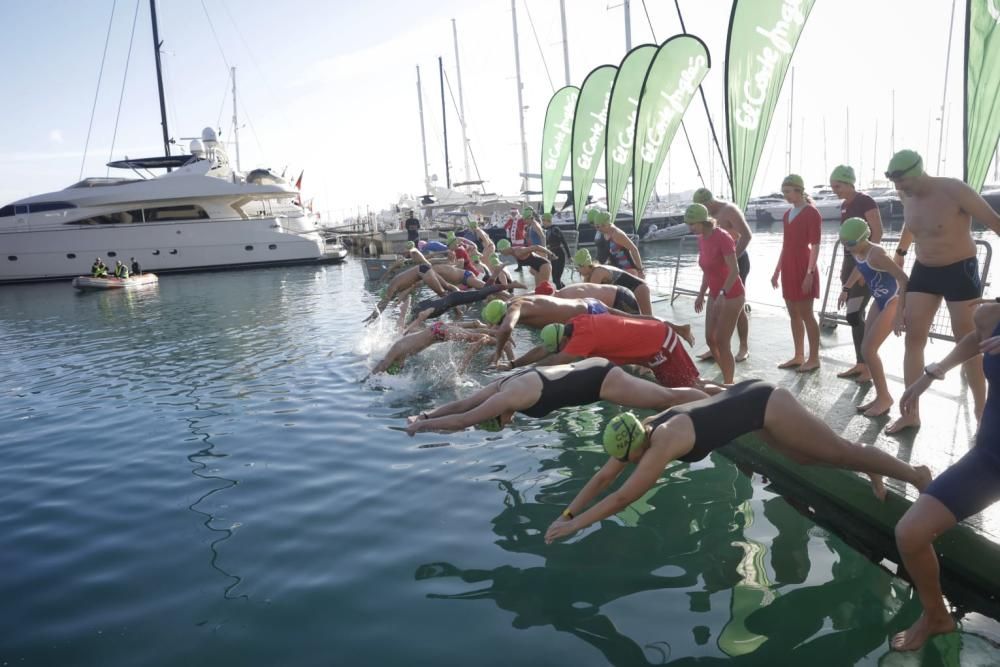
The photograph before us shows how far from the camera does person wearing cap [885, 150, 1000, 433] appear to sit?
431 centimetres

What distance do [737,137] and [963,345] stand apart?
701cm

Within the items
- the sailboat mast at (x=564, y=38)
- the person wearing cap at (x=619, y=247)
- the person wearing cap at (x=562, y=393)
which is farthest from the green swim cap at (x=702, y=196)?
the sailboat mast at (x=564, y=38)

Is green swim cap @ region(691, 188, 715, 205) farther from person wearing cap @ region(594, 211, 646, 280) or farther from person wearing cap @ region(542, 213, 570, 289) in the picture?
person wearing cap @ region(542, 213, 570, 289)

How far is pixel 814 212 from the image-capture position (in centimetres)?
665

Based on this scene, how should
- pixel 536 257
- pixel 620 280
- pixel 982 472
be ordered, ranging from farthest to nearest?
pixel 536 257 → pixel 620 280 → pixel 982 472

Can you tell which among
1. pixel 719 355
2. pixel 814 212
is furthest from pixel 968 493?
pixel 814 212

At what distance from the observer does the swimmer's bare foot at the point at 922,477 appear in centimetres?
380

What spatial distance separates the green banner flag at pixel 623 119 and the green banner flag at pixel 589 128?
1.60 m

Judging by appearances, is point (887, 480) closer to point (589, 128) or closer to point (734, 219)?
point (734, 219)

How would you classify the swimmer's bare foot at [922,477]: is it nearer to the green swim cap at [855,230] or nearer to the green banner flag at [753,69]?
the green swim cap at [855,230]

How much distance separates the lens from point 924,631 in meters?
3.14

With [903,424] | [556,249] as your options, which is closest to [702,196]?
[903,424]

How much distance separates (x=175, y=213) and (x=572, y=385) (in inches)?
1435

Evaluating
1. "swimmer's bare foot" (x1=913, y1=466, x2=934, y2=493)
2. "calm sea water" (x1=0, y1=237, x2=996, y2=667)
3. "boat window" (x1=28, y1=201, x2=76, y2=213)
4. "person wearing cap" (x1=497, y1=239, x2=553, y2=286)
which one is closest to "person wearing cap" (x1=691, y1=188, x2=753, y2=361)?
"calm sea water" (x1=0, y1=237, x2=996, y2=667)
